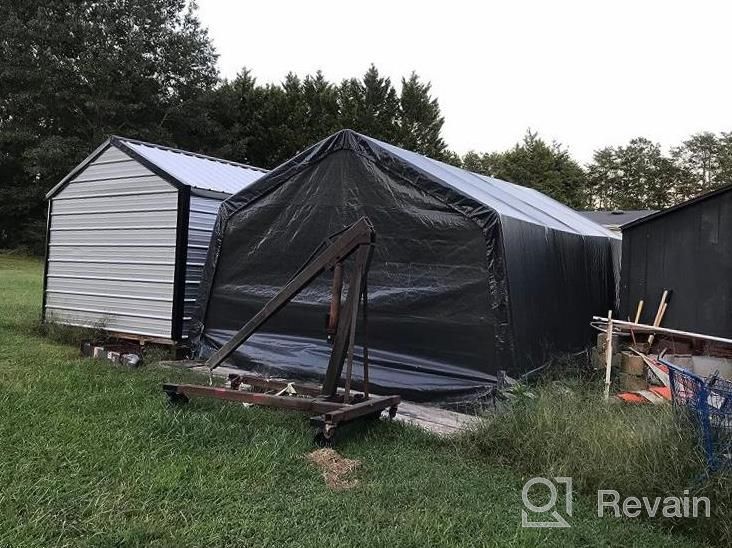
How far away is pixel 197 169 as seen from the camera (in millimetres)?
8820

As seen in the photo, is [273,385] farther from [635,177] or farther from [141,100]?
[635,177]

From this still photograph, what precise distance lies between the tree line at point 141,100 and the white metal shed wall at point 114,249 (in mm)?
16566

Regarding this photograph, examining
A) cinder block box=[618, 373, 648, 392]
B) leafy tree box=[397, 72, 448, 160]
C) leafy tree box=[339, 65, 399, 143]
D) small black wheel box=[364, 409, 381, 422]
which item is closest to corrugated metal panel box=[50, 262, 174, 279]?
small black wheel box=[364, 409, 381, 422]

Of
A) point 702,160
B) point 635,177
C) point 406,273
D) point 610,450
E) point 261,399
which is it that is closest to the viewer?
point 610,450

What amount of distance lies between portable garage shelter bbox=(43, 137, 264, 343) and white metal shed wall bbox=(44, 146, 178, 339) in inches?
0.5

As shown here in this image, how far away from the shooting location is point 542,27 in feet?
30.3

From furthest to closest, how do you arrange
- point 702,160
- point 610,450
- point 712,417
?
point 702,160 → point 610,450 → point 712,417

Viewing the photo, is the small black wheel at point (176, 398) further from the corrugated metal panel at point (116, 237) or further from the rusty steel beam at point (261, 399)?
the corrugated metal panel at point (116, 237)

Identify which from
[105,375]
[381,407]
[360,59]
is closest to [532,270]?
[381,407]

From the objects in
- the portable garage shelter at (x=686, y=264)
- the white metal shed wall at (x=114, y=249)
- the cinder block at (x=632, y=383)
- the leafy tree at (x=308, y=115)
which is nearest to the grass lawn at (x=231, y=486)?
the cinder block at (x=632, y=383)

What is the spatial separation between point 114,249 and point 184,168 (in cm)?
149

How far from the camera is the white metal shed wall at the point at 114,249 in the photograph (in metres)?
7.79

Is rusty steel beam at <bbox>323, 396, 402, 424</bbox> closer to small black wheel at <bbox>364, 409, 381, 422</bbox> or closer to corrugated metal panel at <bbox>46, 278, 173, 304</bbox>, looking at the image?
small black wheel at <bbox>364, 409, 381, 422</bbox>

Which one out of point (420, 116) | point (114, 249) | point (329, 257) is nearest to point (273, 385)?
point (329, 257)
